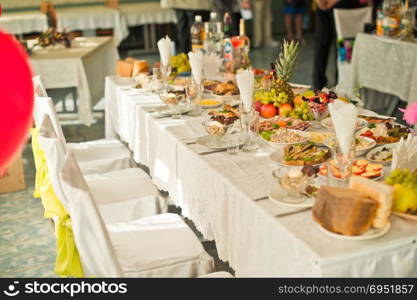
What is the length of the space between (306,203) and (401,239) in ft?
0.95

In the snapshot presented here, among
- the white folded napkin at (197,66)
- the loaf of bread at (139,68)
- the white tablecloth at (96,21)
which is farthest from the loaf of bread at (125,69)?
the white tablecloth at (96,21)

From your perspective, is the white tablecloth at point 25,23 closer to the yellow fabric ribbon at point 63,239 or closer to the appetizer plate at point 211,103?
the appetizer plate at point 211,103

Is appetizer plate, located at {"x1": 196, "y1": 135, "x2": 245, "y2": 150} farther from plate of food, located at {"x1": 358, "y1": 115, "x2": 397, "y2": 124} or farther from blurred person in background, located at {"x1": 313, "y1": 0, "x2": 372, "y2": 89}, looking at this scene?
blurred person in background, located at {"x1": 313, "y1": 0, "x2": 372, "y2": 89}

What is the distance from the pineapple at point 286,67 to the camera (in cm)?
268

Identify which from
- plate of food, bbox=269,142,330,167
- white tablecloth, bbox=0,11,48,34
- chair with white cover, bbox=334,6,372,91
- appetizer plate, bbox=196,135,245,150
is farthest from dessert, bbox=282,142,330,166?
white tablecloth, bbox=0,11,48,34

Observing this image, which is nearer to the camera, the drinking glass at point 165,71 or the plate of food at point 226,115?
the plate of food at point 226,115

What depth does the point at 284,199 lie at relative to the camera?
168 centimetres

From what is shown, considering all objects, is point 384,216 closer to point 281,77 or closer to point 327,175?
point 327,175

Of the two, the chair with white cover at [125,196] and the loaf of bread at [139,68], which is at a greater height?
the loaf of bread at [139,68]

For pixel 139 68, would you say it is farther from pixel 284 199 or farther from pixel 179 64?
pixel 284 199

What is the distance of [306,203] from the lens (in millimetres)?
1643

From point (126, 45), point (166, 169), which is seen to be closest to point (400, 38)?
point (166, 169)

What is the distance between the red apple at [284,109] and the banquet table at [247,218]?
1.21 feet

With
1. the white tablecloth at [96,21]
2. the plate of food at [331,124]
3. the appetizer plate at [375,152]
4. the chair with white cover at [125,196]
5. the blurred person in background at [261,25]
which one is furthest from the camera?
the blurred person in background at [261,25]
